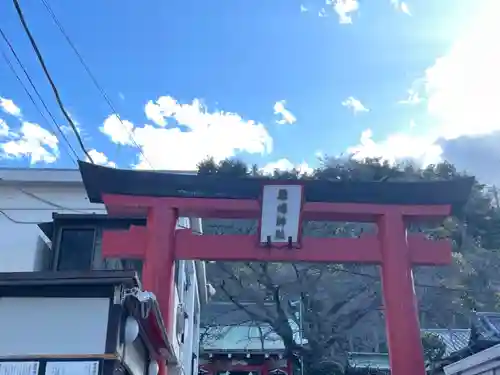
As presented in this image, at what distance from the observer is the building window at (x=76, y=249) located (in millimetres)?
11770

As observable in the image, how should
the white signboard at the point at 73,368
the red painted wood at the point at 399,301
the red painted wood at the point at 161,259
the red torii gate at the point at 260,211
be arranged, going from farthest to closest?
the red torii gate at the point at 260,211 < the red painted wood at the point at 161,259 < the red painted wood at the point at 399,301 < the white signboard at the point at 73,368

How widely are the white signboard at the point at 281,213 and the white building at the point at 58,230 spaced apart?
99.9 inches

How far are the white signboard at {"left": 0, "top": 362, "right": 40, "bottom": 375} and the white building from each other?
4213 mm

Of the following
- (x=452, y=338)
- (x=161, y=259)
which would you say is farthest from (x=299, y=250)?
(x=452, y=338)

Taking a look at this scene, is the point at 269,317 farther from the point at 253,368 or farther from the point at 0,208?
the point at 0,208

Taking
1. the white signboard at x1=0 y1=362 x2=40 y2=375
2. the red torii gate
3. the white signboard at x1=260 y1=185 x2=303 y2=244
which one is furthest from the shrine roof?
the white signboard at x1=0 y1=362 x2=40 y2=375

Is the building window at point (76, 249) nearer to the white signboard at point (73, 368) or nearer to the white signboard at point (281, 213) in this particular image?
the white signboard at point (281, 213)

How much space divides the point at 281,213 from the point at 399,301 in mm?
2527

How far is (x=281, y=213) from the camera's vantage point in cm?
1045

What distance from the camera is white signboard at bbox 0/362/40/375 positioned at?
5.79m

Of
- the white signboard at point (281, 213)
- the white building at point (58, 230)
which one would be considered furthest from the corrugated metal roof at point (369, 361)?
the white signboard at point (281, 213)

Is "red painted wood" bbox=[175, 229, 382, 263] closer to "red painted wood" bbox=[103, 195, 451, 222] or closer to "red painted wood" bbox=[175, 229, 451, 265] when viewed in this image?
"red painted wood" bbox=[175, 229, 451, 265]

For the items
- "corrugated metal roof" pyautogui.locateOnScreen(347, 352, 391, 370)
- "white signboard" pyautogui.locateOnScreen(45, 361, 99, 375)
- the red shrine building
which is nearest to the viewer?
"white signboard" pyautogui.locateOnScreen(45, 361, 99, 375)

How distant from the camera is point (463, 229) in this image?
2495 centimetres
